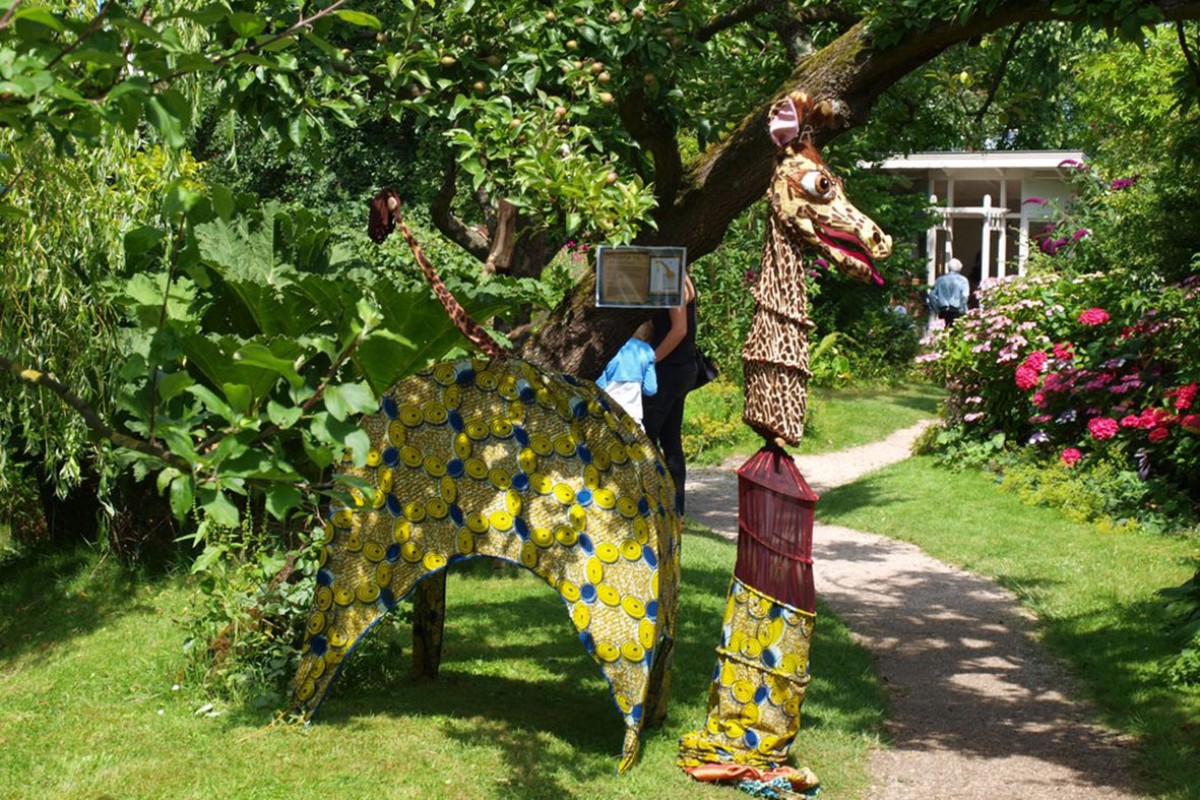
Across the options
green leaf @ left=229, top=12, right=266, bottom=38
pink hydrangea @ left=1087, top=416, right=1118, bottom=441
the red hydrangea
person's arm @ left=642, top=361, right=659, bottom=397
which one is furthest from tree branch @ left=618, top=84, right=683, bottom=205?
pink hydrangea @ left=1087, top=416, right=1118, bottom=441

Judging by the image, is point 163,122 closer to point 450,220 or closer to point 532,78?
point 532,78

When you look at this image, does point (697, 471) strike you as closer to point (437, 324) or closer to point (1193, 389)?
point (1193, 389)

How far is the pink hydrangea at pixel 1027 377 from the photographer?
12.4 m

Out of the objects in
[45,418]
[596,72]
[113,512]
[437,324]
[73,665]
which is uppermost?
[596,72]

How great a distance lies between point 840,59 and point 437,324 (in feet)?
7.36

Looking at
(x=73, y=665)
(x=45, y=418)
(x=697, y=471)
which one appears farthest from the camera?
(x=697, y=471)

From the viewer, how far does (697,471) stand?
47.7 feet

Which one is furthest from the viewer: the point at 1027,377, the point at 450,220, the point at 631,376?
the point at 1027,377

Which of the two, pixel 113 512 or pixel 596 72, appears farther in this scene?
pixel 113 512

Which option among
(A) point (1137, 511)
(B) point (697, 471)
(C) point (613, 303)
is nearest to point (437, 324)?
(C) point (613, 303)

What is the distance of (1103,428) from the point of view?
37.0ft

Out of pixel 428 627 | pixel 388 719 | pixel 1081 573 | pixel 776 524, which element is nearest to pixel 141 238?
pixel 776 524

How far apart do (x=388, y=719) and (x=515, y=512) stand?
1.23 meters

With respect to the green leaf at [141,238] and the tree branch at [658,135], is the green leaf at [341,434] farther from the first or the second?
the tree branch at [658,135]
